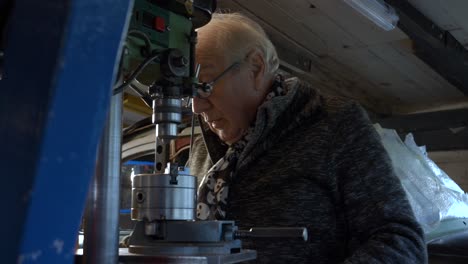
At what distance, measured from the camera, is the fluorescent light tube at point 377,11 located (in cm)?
210

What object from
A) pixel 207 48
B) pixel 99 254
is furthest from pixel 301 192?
pixel 99 254

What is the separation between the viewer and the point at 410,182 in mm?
2223

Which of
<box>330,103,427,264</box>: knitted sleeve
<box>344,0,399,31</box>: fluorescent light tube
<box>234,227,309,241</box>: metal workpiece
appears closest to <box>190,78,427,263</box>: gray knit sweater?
<box>330,103,427,264</box>: knitted sleeve

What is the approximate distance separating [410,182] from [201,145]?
970mm

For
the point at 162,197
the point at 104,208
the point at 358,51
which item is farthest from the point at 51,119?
the point at 358,51

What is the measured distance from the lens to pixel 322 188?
1.29 m

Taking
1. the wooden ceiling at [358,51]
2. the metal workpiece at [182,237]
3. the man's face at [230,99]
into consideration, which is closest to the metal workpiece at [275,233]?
the metal workpiece at [182,237]

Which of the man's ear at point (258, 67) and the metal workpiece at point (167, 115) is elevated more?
the man's ear at point (258, 67)

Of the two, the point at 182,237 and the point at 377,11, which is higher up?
the point at 377,11

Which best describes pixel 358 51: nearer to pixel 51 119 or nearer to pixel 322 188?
pixel 322 188

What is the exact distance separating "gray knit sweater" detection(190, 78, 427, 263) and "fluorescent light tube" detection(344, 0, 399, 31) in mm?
822

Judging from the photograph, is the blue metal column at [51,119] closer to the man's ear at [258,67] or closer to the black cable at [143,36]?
the black cable at [143,36]

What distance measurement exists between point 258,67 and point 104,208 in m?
0.92

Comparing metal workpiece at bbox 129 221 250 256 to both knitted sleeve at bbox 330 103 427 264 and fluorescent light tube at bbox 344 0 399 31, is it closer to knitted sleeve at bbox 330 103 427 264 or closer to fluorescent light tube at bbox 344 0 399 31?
knitted sleeve at bbox 330 103 427 264
